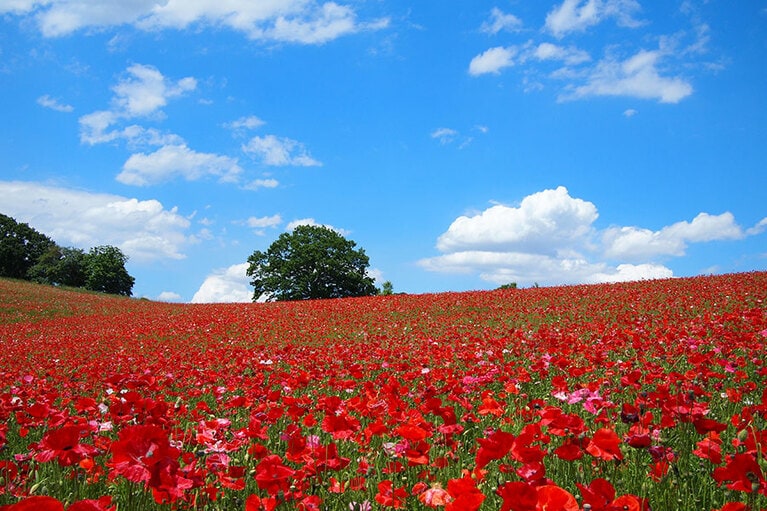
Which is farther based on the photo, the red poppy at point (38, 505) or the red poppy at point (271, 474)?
the red poppy at point (271, 474)

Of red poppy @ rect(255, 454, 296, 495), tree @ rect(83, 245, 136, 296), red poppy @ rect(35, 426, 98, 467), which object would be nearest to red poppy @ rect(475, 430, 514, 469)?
red poppy @ rect(255, 454, 296, 495)

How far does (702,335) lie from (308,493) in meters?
8.95

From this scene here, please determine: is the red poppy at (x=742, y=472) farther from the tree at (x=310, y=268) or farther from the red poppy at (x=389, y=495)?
the tree at (x=310, y=268)

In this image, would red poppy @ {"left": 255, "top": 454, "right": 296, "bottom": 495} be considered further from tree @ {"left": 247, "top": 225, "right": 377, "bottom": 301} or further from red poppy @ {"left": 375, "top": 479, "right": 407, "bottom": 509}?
tree @ {"left": 247, "top": 225, "right": 377, "bottom": 301}

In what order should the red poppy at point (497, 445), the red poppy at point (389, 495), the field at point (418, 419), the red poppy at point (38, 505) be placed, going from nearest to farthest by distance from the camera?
the red poppy at point (38, 505)
the red poppy at point (497, 445)
the field at point (418, 419)
the red poppy at point (389, 495)

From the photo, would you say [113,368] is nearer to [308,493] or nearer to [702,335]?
[308,493]

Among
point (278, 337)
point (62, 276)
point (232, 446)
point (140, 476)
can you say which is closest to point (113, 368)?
point (278, 337)

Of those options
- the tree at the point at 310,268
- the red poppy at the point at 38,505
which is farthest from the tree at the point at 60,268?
the red poppy at the point at 38,505

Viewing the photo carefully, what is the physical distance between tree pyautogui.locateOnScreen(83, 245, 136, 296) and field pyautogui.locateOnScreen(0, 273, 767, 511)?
51.1 meters

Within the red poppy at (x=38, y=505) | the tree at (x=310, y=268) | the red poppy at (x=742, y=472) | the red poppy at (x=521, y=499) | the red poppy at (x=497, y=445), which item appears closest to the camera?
the red poppy at (x=38, y=505)

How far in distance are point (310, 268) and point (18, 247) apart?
43.9 meters

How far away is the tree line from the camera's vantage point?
210ft

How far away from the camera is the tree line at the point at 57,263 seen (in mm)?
64000

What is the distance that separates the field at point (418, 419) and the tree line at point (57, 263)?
5203 centimetres
